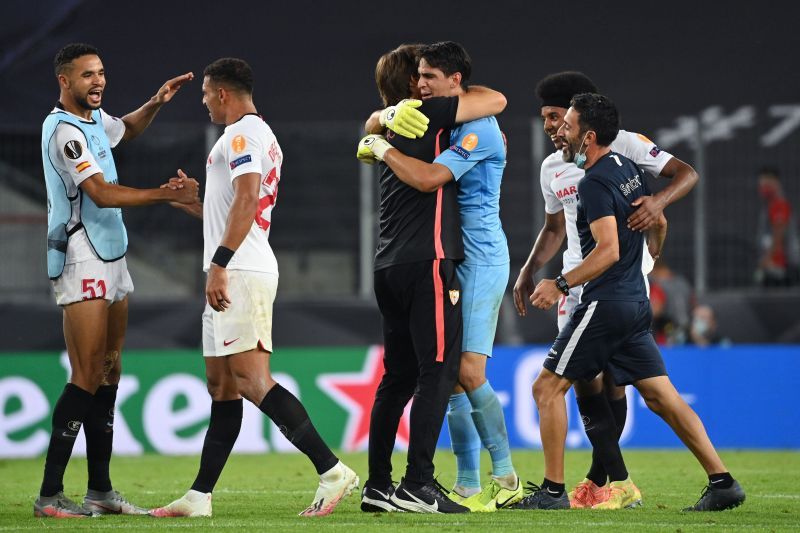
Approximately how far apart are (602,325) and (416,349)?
954 millimetres

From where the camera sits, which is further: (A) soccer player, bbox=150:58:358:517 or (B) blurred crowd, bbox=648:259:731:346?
(B) blurred crowd, bbox=648:259:731:346

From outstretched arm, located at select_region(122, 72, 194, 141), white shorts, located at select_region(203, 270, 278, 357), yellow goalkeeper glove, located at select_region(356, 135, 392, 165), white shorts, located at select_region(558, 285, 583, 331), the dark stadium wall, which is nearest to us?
white shorts, located at select_region(203, 270, 278, 357)

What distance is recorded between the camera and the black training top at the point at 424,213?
626cm

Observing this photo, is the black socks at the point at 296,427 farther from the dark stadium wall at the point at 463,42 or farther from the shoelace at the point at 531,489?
the dark stadium wall at the point at 463,42

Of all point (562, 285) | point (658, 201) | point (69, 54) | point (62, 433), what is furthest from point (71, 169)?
point (658, 201)

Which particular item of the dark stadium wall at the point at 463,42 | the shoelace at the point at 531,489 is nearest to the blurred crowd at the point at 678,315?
the dark stadium wall at the point at 463,42

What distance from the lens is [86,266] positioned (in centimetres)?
650

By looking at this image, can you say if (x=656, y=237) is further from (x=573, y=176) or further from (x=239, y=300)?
(x=239, y=300)

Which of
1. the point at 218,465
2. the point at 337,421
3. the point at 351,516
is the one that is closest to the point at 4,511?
the point at 218,465

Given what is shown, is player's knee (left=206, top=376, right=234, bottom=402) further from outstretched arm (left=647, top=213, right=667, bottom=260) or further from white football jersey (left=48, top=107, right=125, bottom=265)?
outstretched arm (left=647, top=213, right=667, bottom=260)

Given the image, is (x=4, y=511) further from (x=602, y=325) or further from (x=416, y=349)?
(x=602, y=325)

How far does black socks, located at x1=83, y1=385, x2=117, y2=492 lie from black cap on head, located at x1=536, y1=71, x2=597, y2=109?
293 centimetres

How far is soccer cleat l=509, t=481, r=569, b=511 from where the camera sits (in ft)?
21.3

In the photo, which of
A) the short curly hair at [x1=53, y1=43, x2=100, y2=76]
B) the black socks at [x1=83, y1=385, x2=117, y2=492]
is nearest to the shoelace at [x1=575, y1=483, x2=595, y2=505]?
the black socks at [x1=83, y1=385, x2=117, y2=492]
